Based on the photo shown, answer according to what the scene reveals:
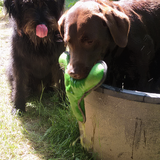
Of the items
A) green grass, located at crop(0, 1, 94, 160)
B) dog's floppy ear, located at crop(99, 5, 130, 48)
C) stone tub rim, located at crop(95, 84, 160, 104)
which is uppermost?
dog's floppy ear, located at crop(99, 5, 130, 48)

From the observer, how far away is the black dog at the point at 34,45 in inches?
87.7

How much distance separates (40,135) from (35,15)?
1.25 metres

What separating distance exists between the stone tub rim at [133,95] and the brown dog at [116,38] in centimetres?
19

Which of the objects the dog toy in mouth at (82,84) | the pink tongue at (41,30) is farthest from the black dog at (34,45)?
the dog toy in mouth at (82,84)

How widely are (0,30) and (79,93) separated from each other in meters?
5.25

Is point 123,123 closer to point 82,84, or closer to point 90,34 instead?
point 82,84

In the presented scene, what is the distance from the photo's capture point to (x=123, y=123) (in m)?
1.53

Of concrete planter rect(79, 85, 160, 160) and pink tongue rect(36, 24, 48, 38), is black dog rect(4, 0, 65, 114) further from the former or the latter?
concrete planter rect(79, 85, 160, 160)

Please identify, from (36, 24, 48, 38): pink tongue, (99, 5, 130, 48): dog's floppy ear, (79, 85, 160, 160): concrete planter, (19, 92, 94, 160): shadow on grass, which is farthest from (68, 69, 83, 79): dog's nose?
(36, 24, 48, 38): pink tongue

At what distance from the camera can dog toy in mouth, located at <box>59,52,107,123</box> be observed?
136 centimetres

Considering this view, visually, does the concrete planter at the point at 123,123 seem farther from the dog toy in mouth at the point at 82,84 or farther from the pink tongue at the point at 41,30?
the pink tongue at the point at 41,30

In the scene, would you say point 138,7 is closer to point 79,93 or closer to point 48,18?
point 48,18

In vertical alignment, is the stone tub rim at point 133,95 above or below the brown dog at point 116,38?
below

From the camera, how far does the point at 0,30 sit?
6.03 metres
